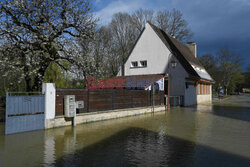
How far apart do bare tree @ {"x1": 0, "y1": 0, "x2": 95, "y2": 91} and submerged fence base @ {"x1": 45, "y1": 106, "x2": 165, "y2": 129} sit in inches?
134

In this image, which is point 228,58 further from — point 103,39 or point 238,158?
point 238,158

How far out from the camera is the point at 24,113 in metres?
8.75

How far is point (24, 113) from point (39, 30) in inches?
201

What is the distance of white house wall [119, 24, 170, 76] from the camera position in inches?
928

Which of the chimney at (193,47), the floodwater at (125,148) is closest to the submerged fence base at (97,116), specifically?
the floodwater at (125,148)

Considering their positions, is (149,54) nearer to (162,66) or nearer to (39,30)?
(162,66)

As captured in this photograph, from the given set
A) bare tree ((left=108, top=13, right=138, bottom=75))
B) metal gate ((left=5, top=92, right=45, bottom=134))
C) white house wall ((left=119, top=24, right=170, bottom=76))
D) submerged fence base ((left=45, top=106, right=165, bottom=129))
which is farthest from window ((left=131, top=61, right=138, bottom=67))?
metal gate ((left=5, top=92, right=45, bottom=134))

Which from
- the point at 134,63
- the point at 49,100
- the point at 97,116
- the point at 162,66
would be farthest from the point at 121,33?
the point at 49,100

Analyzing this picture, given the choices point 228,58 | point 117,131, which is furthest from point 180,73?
point 228,58

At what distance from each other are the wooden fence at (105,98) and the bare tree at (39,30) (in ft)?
8.33

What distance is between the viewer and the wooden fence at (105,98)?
10.3 meters

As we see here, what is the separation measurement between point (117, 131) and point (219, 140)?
157 inches

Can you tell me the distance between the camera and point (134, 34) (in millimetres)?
35000

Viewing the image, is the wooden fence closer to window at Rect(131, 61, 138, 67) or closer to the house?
the house
